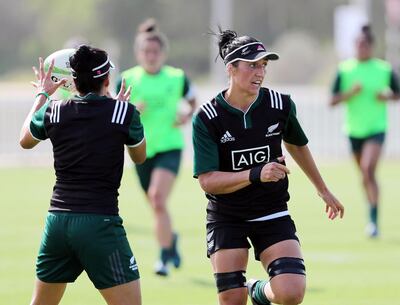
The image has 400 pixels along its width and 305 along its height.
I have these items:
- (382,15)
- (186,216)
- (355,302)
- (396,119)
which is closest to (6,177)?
(186,216)

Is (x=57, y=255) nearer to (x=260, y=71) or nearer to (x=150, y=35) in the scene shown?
(x=260, y=71)

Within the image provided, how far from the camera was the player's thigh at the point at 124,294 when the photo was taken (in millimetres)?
6957

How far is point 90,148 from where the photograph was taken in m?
7.00

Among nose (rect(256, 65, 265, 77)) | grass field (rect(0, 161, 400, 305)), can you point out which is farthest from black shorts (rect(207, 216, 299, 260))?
grass field (rect(0, 161, 400, 305))

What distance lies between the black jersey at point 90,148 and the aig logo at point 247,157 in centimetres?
93

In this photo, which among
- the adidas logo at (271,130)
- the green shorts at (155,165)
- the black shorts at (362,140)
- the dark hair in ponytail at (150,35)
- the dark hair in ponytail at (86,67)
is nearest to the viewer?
the dark hair in ponytail at (86,67)

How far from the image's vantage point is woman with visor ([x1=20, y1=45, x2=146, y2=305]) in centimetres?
695

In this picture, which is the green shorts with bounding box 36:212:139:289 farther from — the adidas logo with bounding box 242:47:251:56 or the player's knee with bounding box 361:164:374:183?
the player's knee with bounding box 361:164:374:183

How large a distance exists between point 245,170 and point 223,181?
0.21 m

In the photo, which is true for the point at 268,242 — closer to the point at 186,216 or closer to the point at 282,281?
the point at 282,281

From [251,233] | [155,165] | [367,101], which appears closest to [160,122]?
[155,165]

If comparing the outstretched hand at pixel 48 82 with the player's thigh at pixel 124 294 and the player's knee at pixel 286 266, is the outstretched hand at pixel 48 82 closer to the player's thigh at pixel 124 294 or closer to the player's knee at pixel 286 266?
the player's thigh at pixel 124 294

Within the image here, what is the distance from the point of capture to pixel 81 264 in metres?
7.07

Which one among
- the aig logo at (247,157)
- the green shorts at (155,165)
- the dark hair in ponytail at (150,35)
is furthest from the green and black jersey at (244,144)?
the dark hair in ponytail at (150,35)
